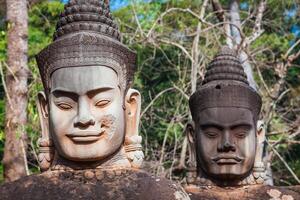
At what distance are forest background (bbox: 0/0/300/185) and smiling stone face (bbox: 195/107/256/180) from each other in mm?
3812

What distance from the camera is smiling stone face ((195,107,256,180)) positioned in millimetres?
4594

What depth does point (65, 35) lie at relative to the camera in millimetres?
3730

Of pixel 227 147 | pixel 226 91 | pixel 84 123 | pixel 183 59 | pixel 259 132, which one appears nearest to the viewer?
pixel 84 123

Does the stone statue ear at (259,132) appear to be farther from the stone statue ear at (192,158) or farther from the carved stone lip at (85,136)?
the carved stone lip at (85,136)

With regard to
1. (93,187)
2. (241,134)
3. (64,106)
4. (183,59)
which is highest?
(183,59)

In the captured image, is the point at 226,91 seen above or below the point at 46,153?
above

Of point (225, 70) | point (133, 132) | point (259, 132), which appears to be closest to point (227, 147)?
point (259, 132)

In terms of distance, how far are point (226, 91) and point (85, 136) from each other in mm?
1622

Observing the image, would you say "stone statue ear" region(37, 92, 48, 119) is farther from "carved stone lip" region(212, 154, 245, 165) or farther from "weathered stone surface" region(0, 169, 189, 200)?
"carved stone lip" region(212, 154, 245, 165)

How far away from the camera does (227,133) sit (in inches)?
181

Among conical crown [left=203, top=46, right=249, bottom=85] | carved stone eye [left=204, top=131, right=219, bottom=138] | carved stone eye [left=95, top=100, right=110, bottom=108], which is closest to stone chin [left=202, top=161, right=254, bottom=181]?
carved stone eye [left=204, top=131, right=219, bottom=138]

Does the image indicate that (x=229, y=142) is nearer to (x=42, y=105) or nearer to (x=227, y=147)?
(x=227, y=147)

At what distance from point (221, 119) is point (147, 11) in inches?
231

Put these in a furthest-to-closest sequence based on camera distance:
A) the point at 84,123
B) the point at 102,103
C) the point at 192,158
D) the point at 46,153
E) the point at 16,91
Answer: the point at 16,91 < the point at 192,158 < the point at 46,153 < the point at 102,103 < the point at 84,123
